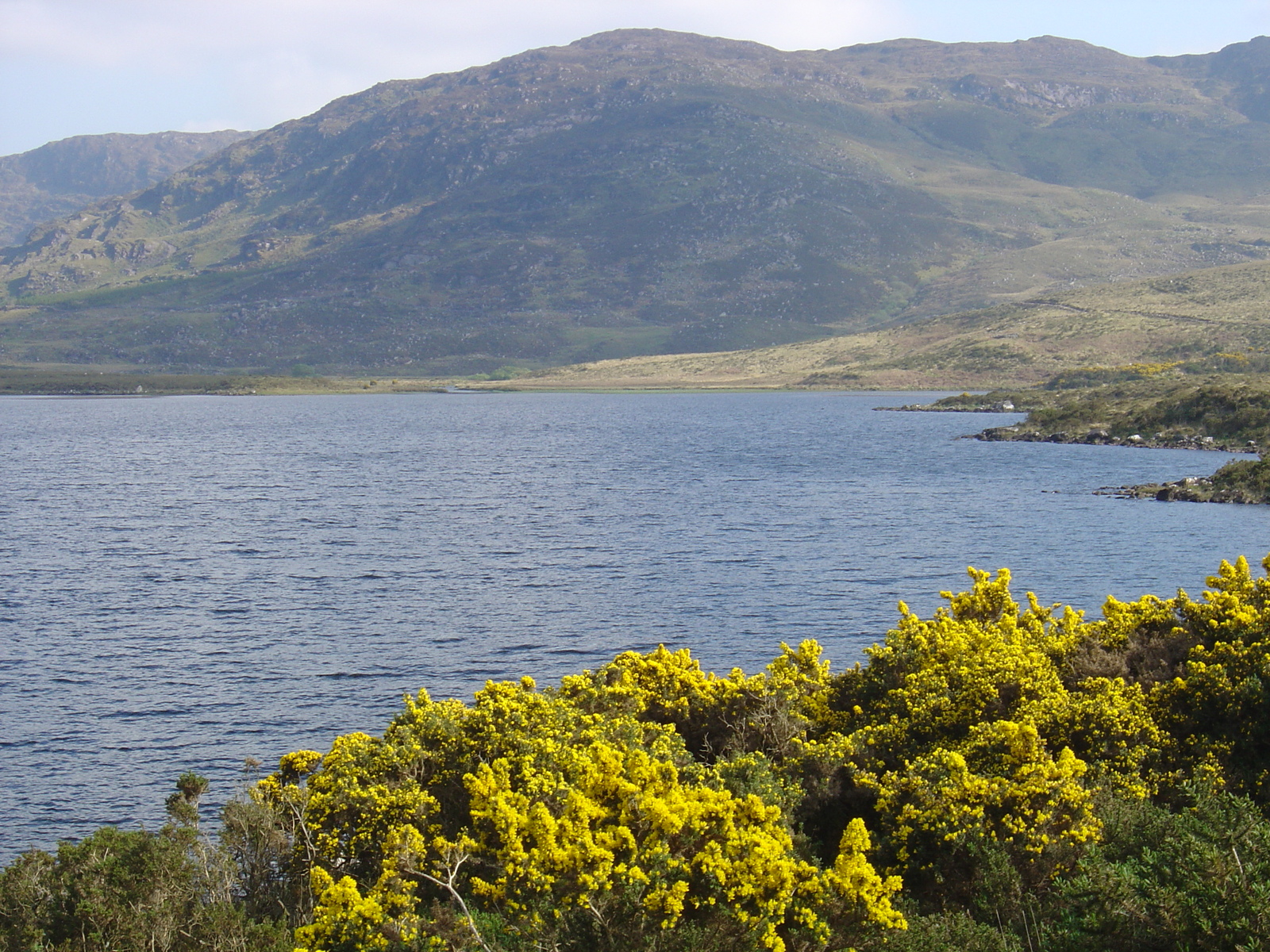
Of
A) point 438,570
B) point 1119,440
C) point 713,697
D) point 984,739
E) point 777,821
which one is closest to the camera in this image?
point 777,821

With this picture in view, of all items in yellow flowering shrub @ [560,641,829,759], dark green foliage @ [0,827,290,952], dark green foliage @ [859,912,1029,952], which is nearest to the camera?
dark green foliage @ [859,912,1029,952]

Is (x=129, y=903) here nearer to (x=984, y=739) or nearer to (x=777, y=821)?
(x=777, y=821)

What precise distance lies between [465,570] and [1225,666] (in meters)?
43.5

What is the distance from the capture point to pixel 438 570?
195 feet

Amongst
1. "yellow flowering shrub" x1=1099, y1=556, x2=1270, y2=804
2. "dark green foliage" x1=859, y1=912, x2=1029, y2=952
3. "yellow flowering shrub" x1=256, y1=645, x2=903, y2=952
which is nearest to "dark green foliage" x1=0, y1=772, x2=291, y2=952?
"yellow flowering shrub" x1=256, y1=645, x2=903, y2=952

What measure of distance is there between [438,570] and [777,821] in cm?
4503

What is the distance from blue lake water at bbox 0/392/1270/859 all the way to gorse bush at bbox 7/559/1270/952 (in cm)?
1181

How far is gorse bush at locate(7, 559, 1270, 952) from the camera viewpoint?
44.4 ft

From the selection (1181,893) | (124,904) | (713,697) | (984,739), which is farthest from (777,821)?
(124,904)

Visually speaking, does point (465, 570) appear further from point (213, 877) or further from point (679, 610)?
point (213, 877)

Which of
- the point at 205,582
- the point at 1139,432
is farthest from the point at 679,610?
the point at 1139,432

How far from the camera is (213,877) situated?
60.3 ft

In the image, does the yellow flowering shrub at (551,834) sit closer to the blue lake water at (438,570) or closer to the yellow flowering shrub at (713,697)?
the yellow flowering shrub at (713,697)

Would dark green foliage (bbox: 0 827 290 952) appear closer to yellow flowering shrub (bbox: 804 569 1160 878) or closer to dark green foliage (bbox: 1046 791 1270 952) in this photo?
yellow flowering shrub (bbox: 804 569 1160 878)
